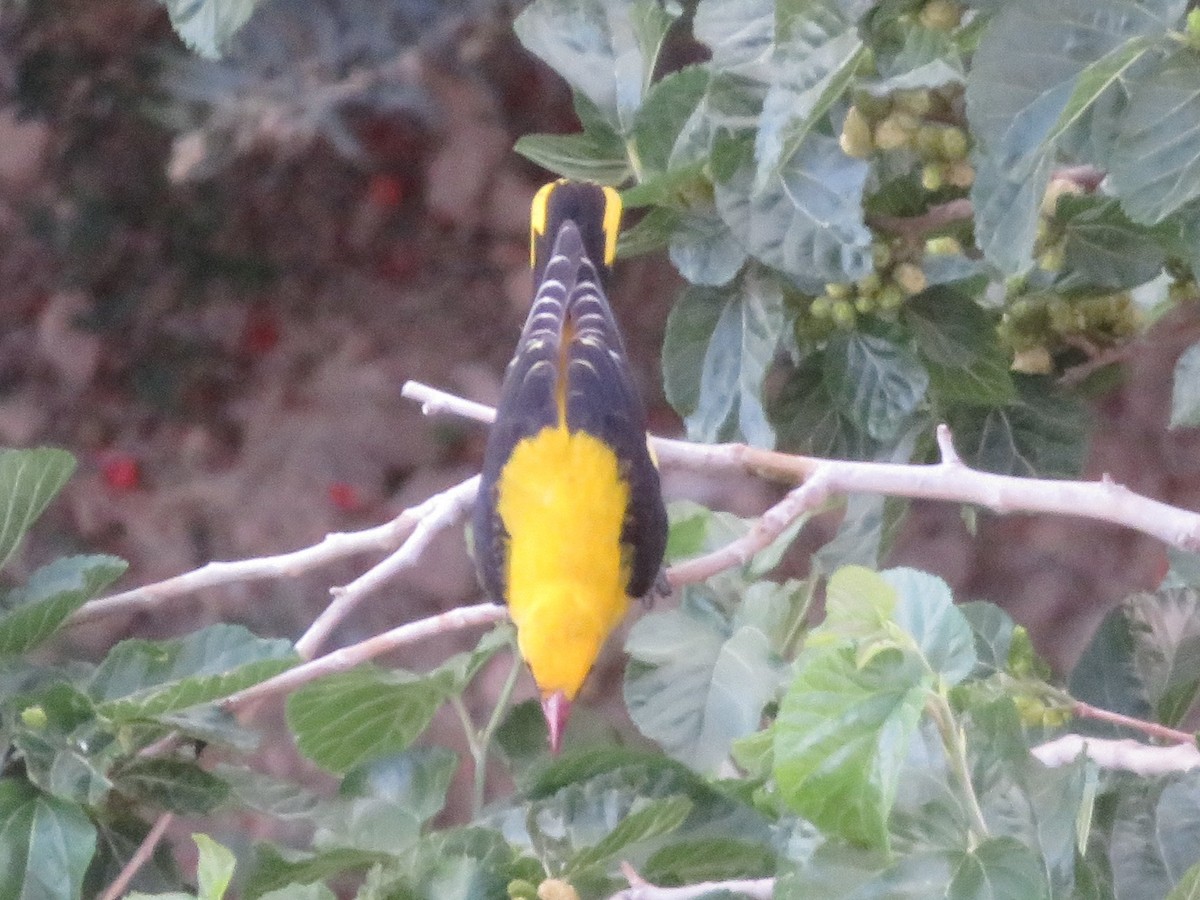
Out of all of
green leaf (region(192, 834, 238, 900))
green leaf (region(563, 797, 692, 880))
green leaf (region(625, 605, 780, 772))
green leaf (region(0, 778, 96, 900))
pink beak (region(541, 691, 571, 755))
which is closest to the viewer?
green leaf (region(192, 834, 238, 900))

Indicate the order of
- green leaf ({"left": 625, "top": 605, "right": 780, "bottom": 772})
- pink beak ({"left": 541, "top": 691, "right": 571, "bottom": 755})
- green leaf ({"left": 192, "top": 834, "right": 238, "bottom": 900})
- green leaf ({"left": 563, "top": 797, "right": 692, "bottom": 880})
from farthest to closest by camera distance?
pink beak ({"left": 541, "top": 691, "right": 571, "bottom": 755}) < green leaf ({"left": 625, "top": 605, "right": 780, "bottom": 772}) < green leaf ({"left": 563, "top": 797, "right": 692, "bottom": 880}) < green leaf ({"left": 192, "top": 834, "right": 238, "bottom": 900})

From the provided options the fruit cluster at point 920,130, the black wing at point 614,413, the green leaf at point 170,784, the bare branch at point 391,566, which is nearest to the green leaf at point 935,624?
the fruit cluster at point 920,130

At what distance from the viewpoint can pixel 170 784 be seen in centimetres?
127

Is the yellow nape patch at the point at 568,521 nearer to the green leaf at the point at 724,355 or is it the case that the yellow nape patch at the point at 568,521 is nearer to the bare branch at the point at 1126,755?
the green leaf at the point at 724,355

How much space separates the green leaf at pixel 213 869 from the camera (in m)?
0.94

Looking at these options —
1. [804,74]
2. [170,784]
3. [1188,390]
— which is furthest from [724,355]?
[170,784]

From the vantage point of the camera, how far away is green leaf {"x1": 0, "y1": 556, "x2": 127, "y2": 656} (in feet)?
4.11

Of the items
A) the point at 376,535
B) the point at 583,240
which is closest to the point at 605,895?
the point at 376,535

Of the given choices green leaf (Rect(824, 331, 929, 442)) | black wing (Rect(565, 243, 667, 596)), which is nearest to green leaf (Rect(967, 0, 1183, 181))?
green leaf (Rect(824, 331, 929, 442))

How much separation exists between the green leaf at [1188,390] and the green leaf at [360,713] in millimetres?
728

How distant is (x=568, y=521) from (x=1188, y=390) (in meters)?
0.75

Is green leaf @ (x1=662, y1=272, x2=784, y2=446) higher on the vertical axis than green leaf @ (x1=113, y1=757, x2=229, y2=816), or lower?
higher

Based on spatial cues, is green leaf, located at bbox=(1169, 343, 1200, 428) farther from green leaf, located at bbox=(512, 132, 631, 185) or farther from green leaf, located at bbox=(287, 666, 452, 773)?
green leaf, located at bbox=(287, 666, 452, 773)

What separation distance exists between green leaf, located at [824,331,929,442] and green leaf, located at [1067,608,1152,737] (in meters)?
0.28
